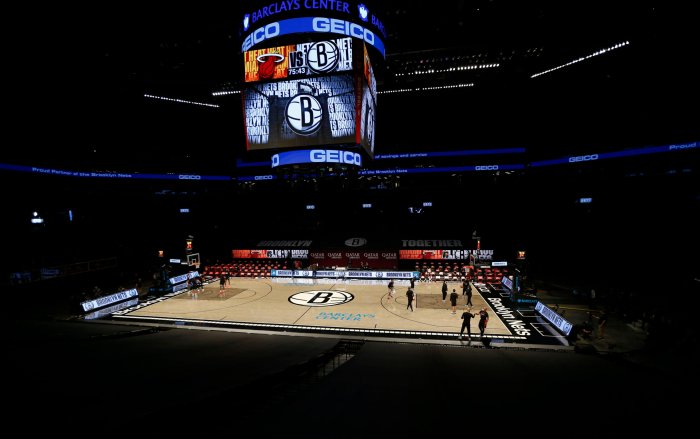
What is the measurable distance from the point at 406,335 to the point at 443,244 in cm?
1834

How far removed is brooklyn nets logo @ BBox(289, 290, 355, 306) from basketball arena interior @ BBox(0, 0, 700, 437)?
0.99 ft

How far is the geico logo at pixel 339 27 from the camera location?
13.1m

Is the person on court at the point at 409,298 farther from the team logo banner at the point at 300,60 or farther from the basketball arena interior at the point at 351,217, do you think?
the team logo banner at the point at 300,60

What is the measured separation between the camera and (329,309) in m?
17.9

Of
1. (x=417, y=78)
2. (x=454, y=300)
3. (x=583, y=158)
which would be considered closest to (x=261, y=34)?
(x=417, y=78)

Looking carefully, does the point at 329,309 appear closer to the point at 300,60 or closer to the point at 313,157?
the point at 313,157

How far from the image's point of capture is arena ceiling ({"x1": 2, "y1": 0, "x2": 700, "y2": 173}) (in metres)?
15.9

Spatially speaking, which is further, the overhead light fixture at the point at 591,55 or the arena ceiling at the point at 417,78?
the overhead light fixture at the point at 591,55

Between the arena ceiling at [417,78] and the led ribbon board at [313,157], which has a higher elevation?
the arena ceiling at [417,78]

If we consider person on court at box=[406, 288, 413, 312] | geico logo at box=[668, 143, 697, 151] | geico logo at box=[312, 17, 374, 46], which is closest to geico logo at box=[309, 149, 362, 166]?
geico logo at box=[312, 17, 374, 46]

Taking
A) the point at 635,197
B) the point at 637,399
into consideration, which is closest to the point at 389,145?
the point at 635,197

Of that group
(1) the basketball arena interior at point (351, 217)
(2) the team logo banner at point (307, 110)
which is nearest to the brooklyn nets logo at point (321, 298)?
(1) the basketball arena interior at point (351, 217)

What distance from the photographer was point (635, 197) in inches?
1049

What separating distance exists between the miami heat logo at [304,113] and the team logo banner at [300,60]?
99 centimetres
